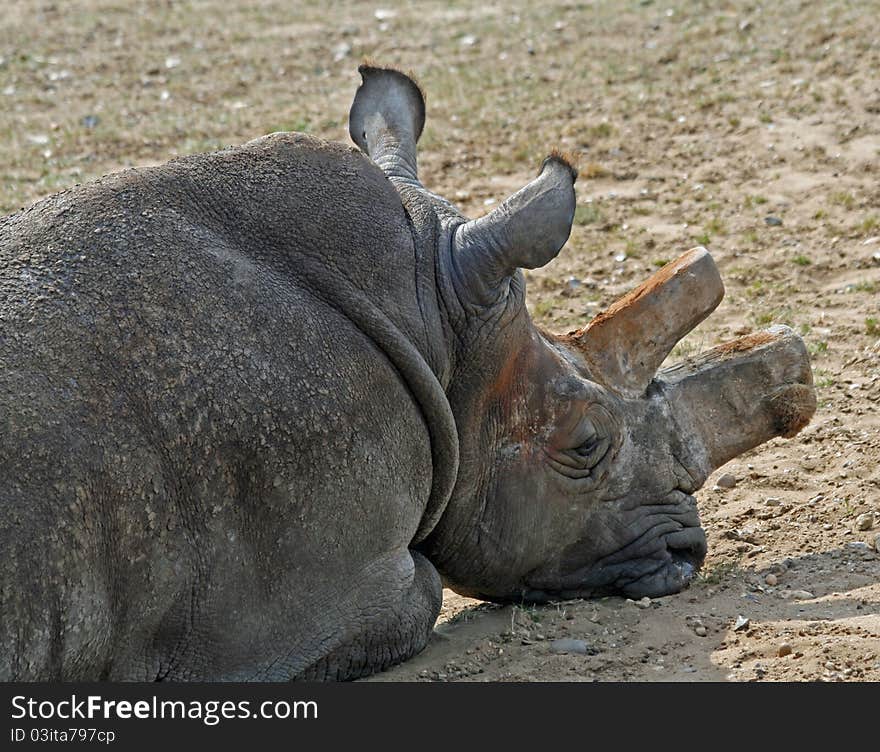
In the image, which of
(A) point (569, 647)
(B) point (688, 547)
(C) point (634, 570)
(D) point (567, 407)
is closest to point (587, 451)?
(D) point (567, 407)

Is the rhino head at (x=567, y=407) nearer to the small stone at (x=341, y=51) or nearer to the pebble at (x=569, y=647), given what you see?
the pebble at (x=569, y=647)

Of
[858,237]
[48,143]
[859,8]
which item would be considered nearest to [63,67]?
[48,143]

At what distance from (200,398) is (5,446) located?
58 centimetres

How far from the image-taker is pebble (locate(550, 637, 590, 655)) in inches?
198

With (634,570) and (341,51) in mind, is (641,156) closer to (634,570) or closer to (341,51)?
(341,51)

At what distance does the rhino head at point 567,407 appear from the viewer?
17.0ft

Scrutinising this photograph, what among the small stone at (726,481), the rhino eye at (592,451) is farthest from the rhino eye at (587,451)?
the small stone at (726,481)

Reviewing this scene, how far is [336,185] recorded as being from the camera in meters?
5.05

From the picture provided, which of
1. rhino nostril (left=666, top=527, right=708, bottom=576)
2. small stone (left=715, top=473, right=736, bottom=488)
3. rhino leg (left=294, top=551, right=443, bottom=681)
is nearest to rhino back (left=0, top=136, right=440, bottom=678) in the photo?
rhino leg (left=294, top=551, right=443, bottom=681)

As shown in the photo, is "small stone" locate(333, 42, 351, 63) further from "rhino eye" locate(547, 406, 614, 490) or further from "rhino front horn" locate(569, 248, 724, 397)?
"rhino eye" locate(547, 406, 614, 490)

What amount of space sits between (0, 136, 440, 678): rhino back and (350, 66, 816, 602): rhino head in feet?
0.99

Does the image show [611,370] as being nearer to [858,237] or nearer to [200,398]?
[200,398]

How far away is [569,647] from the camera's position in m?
5.05

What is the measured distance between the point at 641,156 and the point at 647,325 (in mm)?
5332
